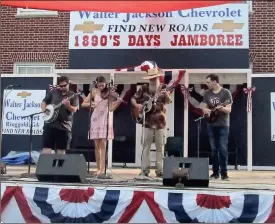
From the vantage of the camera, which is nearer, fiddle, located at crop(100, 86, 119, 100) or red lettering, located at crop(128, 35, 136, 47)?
fiddle, located at crop(100, 86, 119, 100)

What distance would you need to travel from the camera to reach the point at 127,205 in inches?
217

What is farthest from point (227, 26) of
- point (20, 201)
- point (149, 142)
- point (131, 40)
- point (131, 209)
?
point (20, 201)

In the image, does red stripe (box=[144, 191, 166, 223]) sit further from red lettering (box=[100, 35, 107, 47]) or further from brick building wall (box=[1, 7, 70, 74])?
brick building wall (box=[1, 7, 70, 74])

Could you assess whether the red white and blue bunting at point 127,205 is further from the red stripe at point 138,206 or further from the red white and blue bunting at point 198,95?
the red white and blue bunting at point 198,95

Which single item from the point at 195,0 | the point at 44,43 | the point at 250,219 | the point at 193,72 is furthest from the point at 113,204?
the point at 44,43

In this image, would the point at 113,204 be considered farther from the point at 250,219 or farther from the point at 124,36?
the point at 124,36

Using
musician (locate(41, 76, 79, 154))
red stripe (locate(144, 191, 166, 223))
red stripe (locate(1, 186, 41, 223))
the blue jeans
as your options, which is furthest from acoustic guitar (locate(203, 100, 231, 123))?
red stripe (locate(1, 186, 41, 223))

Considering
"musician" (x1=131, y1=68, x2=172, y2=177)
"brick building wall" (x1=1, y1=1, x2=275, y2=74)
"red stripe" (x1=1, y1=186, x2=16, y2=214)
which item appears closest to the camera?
"red stripe" (x1=1, y1=186, x2=16, y2=214)

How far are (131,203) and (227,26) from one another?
→ 5073 millimetres

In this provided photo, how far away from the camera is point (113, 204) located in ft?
18.1

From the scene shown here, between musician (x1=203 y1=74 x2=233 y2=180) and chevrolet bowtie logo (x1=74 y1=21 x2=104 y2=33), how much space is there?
3.48 meters

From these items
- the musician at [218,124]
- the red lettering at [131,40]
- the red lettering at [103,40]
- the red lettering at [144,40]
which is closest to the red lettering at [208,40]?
the red lettering at [144,40]

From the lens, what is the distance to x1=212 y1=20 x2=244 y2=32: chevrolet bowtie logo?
9164 mm

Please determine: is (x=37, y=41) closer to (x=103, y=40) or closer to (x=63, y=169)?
(x=103, y=40)
